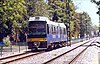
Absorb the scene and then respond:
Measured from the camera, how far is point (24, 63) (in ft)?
79.6

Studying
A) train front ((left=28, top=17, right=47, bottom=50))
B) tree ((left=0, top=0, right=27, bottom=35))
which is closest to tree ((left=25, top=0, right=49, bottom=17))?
tree ((left=0, top=0, right=27, bottom=35))

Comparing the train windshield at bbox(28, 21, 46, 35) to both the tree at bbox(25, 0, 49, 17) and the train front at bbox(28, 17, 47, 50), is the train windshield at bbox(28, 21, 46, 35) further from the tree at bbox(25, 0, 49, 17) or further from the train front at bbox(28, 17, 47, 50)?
the tree at bbox(25, 0, 49, 17)

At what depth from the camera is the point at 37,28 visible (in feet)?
128

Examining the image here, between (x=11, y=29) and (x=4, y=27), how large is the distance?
3687 mm

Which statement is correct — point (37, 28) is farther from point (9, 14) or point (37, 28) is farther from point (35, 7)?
point (35, 7)

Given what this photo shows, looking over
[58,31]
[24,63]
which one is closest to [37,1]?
[58,31]

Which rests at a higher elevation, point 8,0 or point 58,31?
point 8,0

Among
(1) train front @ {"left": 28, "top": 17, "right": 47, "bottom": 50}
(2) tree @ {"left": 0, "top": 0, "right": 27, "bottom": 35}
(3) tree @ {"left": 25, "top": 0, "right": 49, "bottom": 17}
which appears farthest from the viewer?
(3) tree @ {"left": 25, "top": 0, "right": 49, "bottom": 17}

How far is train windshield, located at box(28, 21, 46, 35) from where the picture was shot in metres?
39.1

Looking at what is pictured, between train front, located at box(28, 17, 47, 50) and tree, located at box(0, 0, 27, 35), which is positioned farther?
tree, located at box(0, 0, 27, 35)

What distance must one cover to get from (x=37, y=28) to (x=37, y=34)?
0.70 metres

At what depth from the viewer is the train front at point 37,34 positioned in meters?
39.1

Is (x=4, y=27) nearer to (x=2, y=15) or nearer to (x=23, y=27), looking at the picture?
(x=2, y=15)

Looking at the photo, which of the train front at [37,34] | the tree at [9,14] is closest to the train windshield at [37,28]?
the train front at [37,34]
